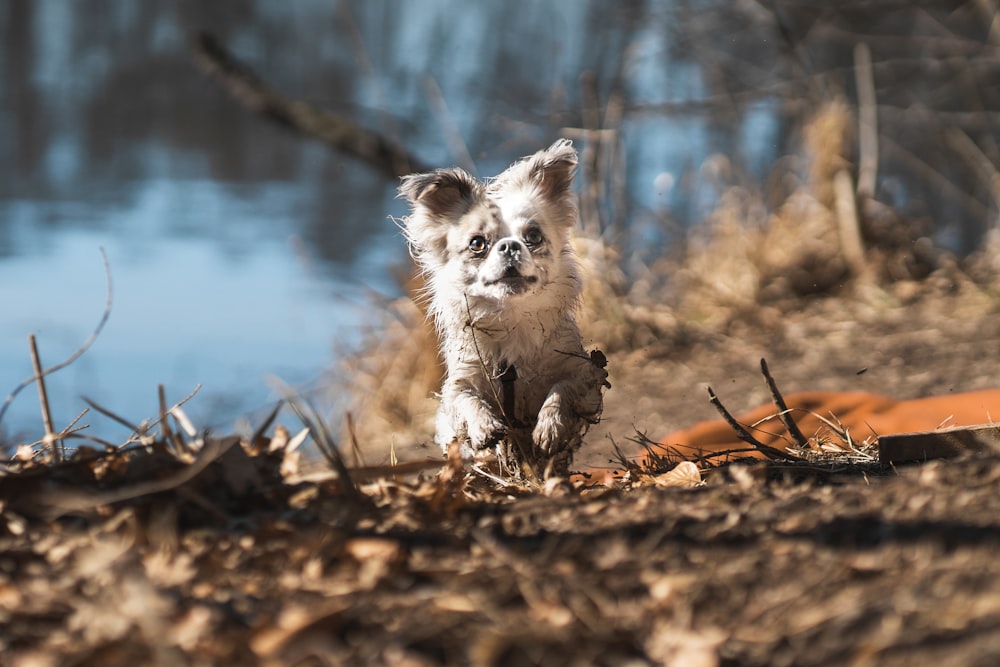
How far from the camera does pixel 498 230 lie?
10.3 feet

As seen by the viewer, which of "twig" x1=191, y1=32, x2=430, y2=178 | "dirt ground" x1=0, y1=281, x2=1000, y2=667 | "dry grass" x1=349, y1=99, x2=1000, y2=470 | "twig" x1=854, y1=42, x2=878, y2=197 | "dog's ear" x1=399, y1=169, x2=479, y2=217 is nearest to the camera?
"dirt ground" x1=0, y1=281, x2=1000, y2=667

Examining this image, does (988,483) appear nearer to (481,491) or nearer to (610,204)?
(481,491)

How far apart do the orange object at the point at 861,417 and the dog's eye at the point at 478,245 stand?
3.85 feet

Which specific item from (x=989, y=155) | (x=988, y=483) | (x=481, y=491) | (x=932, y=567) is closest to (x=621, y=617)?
(x=932, y=567)

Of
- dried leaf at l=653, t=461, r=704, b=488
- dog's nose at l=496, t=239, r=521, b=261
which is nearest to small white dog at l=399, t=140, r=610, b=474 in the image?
dog's nose at l=496, t=239, r=521, b=261

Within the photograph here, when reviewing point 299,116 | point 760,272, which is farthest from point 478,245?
point 299,116

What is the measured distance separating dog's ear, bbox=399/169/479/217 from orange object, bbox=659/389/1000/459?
125cm

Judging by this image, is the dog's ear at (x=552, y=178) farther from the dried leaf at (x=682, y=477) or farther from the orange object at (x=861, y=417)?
the orange object at (x=861, y=417)

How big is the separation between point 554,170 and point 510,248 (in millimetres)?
420

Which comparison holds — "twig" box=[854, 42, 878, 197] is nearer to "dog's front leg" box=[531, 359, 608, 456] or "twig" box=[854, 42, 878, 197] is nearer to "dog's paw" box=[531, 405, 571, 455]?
"dog's front leg" box=[531, 359, 608, 456]

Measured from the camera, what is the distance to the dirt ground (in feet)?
5.06

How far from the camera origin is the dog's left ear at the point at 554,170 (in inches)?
130

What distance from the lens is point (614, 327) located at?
7.82 m

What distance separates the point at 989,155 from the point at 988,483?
10093 millimetres
